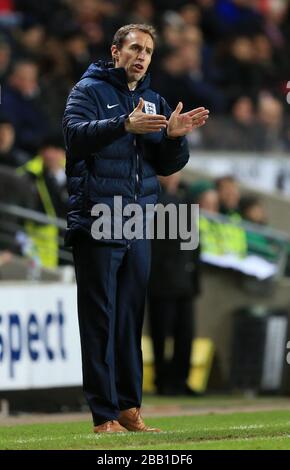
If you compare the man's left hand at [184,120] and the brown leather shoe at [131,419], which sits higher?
the man's left hand at [184,120]

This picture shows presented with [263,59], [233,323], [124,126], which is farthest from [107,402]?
[263,59]

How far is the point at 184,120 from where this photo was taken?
8531mm

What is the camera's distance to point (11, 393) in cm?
1241

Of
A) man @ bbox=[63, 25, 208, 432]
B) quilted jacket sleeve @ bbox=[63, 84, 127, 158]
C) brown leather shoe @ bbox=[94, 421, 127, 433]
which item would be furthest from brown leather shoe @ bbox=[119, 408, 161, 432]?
quilted jacket sleeve @ bbox=[63, 84, 127, 158]

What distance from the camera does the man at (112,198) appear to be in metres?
8.53

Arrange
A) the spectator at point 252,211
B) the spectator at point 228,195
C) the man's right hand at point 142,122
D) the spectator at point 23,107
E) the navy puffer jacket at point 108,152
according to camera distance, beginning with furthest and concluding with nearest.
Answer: the spectator at point 252,211 → the spectator at point 228,195 → the spectator at point 23,107 → the navy puffer jacket at point 108,152 → the man's right hand at point 142,122

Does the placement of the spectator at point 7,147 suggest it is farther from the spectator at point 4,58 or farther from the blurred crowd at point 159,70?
the spectator at point 4,58

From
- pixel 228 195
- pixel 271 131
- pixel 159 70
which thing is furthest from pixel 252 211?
pixel 159 70

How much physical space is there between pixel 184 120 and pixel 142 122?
0.45 meters

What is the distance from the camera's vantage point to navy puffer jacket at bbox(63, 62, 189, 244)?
850 centimetres

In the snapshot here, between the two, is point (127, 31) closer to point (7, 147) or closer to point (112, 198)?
point (112, 198)

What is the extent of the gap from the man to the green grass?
14.4 inches

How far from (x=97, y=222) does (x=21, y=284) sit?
13.6 ft

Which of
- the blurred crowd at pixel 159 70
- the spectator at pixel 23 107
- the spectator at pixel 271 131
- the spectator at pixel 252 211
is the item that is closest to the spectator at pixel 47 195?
the blurred crowd at pixel 159 70
